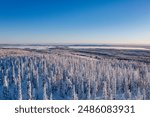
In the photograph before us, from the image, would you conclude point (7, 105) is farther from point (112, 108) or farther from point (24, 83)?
point (24, 83)

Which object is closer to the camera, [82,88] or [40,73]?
[82,88]

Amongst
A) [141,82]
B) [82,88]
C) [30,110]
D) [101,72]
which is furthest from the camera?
[101,72]

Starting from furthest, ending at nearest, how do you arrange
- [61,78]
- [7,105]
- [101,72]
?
1. [101,72]
2. [61,78]
3. [7,105]

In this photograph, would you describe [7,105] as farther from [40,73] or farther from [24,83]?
[40,73]

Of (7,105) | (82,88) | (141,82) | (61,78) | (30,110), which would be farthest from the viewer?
(61,78)

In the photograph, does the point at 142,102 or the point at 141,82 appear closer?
the point at 142,102

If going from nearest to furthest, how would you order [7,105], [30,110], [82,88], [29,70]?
[30,110], [7,105], [82,88], [29,70]

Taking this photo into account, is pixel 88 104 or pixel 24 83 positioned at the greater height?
pixel 88 104

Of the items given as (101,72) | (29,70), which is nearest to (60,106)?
(101,72)

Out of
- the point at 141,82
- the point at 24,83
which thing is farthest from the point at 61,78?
the point at 141,82
